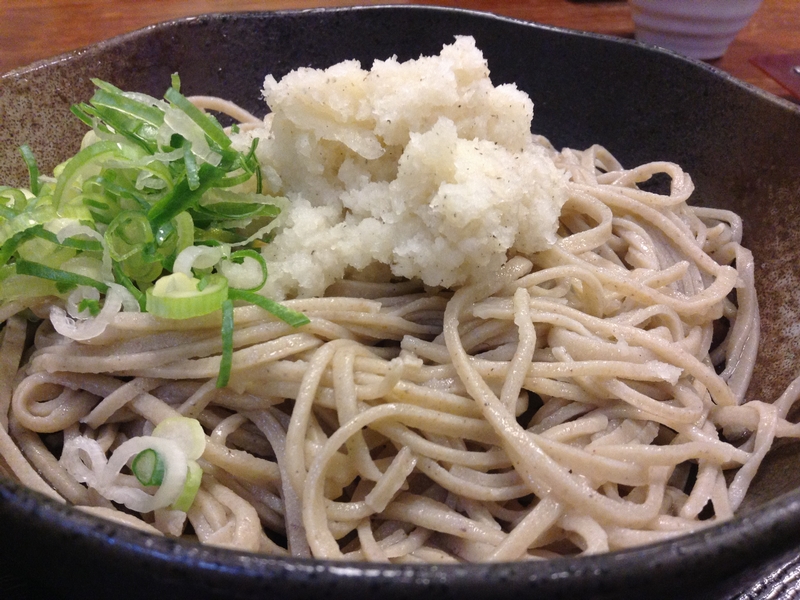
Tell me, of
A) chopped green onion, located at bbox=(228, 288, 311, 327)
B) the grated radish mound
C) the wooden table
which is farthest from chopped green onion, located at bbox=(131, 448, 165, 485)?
the wooden table

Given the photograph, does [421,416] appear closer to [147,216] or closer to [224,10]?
[147,216]

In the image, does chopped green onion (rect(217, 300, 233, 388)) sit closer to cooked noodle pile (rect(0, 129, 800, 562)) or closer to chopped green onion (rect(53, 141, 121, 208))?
cooked noodle pile (rect(0, 129, 800, 562))

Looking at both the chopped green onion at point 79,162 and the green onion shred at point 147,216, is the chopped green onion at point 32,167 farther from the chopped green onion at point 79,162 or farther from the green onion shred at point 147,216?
Answer: the chopped green onion at point 79,162

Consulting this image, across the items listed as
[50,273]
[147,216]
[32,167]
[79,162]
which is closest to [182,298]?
[147,216]

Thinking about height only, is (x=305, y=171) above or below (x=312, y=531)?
above

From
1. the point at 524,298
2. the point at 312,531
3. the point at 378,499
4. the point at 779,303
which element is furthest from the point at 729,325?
the point at 312,531

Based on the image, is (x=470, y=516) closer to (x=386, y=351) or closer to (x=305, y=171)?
(x=386, y=351)

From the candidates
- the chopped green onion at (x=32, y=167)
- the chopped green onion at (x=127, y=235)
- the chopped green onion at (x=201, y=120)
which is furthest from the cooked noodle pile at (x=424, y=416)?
the chopped green onion at (x=201, y=120)
